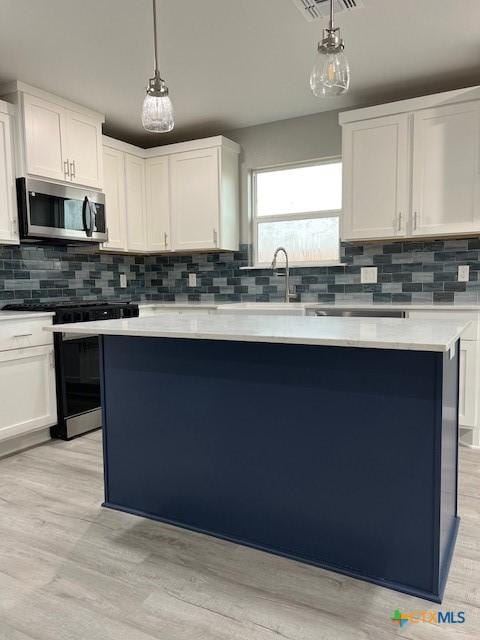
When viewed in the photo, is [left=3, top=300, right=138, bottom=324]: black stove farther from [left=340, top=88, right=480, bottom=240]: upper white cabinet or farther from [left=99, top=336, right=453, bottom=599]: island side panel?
[left=340, top=88, right=480, bottom=240]: upper white cabinet

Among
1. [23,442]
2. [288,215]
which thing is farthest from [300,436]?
[288,215]

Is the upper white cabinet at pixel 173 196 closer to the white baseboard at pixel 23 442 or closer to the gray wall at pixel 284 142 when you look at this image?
the gray wall at pixel 284 142

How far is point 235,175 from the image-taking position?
4.27 m

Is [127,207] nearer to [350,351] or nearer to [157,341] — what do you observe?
[157,341]

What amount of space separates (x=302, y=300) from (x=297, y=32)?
6.73 feet

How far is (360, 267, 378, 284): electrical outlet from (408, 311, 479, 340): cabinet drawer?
0.67 metres

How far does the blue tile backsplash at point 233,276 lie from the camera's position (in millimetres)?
3494

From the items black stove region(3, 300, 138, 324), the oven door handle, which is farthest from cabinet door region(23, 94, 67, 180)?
black stove region(3, 300, 138, 324)

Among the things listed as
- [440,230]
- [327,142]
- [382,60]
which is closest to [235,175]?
[327,142]

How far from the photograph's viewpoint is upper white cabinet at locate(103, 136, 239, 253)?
4.06m

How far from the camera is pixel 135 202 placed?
14.2 feet

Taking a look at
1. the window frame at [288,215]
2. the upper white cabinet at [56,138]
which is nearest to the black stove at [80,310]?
the upper white cabinet at [56,138]

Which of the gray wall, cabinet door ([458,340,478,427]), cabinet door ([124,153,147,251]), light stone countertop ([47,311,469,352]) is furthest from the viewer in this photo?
cabinet door ([124,153,147,251])

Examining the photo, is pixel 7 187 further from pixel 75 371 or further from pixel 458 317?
pixel 458 317
